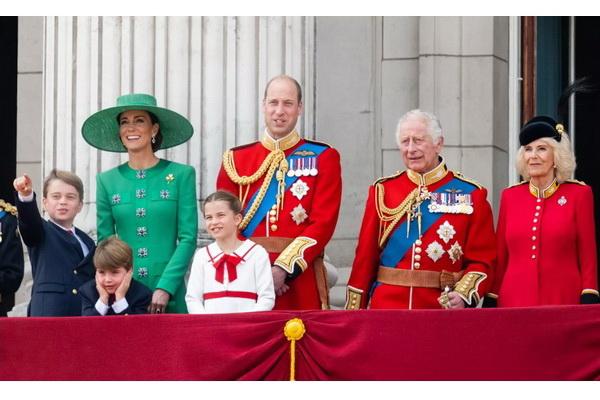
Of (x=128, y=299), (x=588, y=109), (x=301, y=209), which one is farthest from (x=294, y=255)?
(x=588, y=109)

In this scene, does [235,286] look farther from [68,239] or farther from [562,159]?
[562,159]

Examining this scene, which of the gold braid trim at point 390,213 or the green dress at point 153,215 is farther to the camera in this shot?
the green dress at point 153,215

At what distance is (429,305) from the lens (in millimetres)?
11344

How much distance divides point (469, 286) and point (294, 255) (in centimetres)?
84

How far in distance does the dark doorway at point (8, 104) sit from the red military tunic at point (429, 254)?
4.04m

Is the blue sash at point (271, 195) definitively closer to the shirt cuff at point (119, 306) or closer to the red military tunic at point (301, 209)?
the red military tunic at point (301, 209)

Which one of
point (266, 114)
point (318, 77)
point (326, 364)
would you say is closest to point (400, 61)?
point (318, 77)

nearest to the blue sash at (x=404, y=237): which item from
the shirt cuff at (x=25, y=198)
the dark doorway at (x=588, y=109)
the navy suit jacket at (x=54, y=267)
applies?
the navy suit jacket at (x=54, y=267)

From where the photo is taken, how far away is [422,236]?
1144 cm

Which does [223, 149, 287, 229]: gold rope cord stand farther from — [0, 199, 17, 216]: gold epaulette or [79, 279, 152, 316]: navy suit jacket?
[0, 199, 17, 216]: gold epaulette

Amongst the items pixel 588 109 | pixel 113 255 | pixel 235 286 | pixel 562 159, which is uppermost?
pixel 588 109

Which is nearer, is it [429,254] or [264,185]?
[429,254]

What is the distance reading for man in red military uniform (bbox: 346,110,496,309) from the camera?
1136cm

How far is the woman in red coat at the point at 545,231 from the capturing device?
36.9ft
